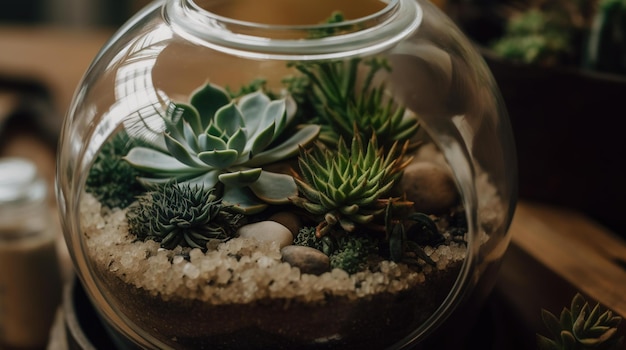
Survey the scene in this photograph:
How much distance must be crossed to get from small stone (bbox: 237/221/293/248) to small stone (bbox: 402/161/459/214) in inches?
5.5

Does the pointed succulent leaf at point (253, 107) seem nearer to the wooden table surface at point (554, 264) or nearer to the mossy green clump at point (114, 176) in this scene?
the mossy green clump at point (114, 176)

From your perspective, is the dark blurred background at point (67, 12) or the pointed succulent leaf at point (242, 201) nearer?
the pointed succulent leaf at point (242, 201)

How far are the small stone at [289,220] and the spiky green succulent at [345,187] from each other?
1 cm

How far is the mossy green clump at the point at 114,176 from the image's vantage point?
2.43ft

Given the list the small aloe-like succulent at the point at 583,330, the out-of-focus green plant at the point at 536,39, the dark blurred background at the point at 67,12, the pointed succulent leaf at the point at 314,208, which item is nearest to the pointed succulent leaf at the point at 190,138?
the pointed succulent leaf at the point at 314,208

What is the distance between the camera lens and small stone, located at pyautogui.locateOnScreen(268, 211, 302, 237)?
0.66 metres

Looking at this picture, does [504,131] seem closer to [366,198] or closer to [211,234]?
[366,198]

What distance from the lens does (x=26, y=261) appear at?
94cm

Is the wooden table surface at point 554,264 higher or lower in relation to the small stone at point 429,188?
lower

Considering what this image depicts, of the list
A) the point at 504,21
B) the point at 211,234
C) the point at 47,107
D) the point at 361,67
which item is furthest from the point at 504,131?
the point at 47,107

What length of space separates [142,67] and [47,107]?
835 mm

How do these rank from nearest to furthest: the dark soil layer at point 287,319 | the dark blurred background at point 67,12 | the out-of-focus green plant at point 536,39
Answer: the dark soil layer at point 287,319
the out-of-focus green plant at point 536,39
the dark blurred background at point 67,12

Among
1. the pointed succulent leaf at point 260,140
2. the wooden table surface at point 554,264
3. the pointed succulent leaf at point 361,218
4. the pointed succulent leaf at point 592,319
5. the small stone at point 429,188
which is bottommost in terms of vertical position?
the wooden table surface at point 554,264

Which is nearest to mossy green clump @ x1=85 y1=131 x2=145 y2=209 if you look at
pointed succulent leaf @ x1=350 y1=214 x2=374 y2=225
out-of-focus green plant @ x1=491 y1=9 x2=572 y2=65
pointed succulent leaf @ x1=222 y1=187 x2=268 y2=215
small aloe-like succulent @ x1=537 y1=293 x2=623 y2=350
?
pointed succulent leaf @ x1=222 y1=187 x2=268 y2=215
